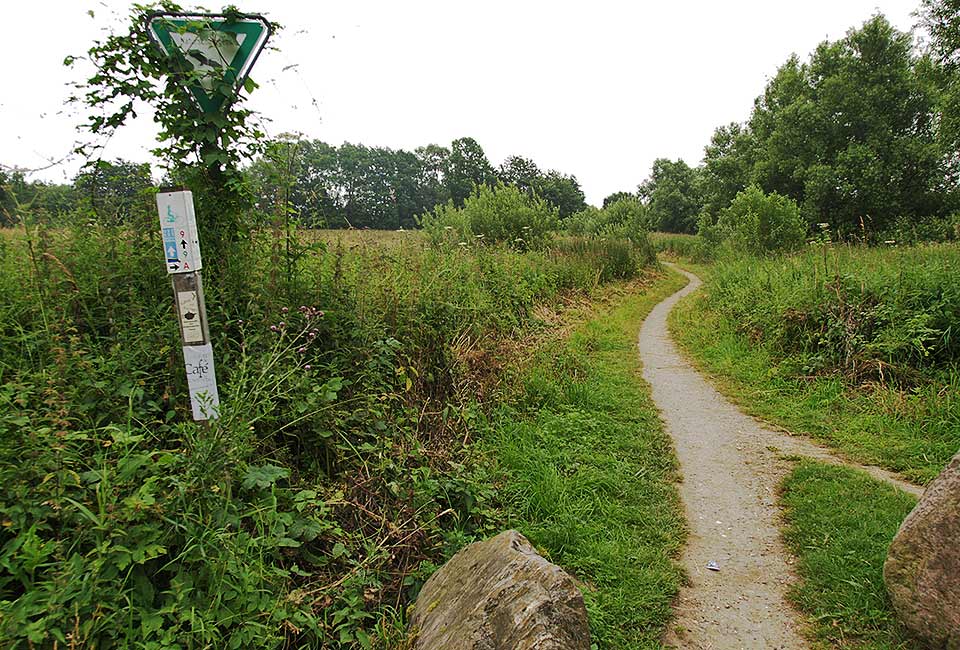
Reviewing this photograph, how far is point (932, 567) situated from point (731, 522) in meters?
1.45

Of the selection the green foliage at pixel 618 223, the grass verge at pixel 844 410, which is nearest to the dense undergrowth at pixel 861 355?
the grass verge at pixel 844 410

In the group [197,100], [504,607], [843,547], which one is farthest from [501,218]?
[504,607]

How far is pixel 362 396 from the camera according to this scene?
3.87 metres

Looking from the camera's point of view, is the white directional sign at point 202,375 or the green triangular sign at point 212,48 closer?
the white directional sign at point 202,375

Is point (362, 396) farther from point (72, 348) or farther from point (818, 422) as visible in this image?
point (818, 422)

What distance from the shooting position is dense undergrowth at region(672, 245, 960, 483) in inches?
208

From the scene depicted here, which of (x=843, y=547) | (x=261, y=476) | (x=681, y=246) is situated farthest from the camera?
(x=681, y=246)

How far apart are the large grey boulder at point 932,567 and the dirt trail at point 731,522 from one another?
576 mm

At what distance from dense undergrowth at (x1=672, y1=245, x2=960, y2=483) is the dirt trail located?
0.55 meters

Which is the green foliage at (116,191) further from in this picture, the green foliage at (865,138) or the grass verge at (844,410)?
the green foliage at (865,138)

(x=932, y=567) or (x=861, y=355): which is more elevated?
(x=861, y=355)

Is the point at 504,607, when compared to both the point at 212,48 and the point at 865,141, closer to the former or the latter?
the point at 212,48

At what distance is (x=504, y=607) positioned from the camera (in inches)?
86.7

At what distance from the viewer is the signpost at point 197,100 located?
2.60 meters
